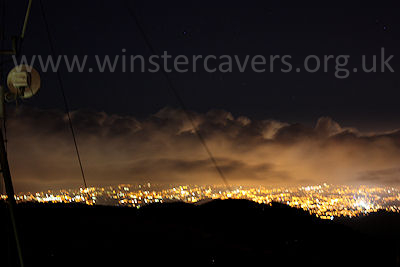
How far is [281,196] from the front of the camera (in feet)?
291

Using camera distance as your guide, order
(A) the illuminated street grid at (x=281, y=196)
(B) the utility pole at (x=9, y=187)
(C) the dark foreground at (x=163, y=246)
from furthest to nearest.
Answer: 1. (A) the illuminated street grid at (x=281, y=196)
2. (C) the dark foreground at (x=163, y=246)
3. (B) the utility pole at (x=9, y=187)

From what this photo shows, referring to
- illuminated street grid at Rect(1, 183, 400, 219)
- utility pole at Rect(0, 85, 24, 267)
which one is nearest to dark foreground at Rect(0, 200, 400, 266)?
utility pole at Rect(0, 85, 24, 267)

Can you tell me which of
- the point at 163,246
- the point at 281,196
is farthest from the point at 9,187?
the point at 281,196

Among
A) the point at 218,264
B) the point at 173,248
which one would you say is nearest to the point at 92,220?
the point at 173,248

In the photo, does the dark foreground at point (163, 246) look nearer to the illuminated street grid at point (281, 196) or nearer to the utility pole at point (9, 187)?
the utility pole at point (9, 187)

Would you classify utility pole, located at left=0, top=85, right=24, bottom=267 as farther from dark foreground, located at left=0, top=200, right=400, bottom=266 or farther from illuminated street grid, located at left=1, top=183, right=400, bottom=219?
illuminated street grid, located at left=1, top=183, right=400, bottom=219

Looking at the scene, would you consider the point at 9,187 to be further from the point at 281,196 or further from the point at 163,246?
the point at 281,196

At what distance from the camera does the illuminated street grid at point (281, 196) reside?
56453 millimetres

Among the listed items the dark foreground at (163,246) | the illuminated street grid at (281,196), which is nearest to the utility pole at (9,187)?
the dark foreground at (163,246)

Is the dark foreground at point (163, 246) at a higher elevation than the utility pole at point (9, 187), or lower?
lower

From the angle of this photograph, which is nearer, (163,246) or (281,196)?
(163,246)

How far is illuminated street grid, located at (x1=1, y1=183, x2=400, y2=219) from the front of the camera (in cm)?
5645

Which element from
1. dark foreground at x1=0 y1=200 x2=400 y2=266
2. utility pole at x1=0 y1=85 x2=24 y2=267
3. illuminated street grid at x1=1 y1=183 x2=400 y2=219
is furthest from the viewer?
illuminated street grid at x1=1 y1=183 x2=400 y2=219

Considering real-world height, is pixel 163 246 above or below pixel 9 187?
below
